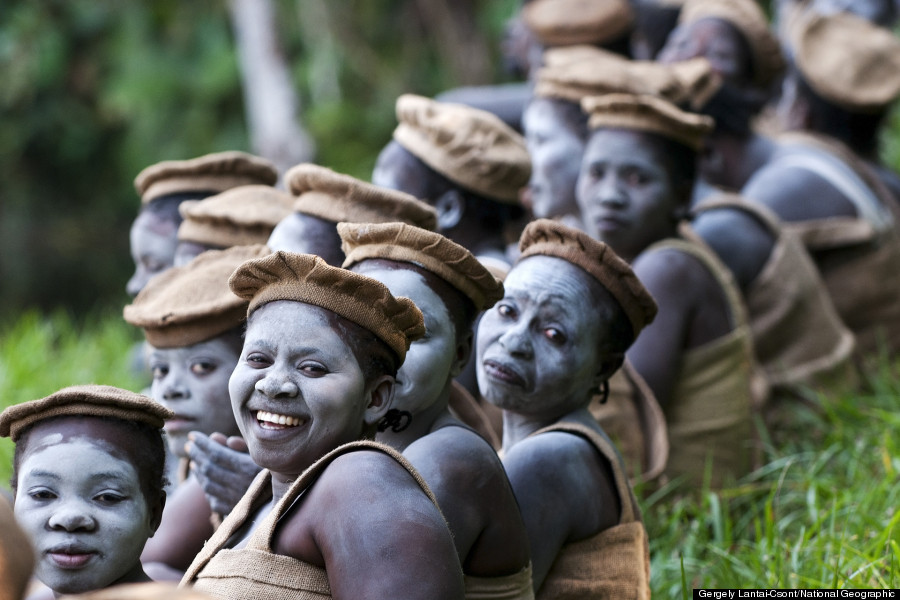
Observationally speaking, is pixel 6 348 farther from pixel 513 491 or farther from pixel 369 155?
pixel 513 491

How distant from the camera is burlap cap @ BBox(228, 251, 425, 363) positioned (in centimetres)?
243

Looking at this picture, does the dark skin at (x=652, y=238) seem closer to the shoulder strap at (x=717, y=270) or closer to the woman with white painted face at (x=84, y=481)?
the shoulder strap at (x=717, y=270)

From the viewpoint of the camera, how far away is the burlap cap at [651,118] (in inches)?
175

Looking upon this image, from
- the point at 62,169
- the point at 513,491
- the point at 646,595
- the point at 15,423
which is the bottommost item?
the point at 62,169

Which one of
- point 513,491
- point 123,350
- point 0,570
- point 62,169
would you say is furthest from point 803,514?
point 62,169

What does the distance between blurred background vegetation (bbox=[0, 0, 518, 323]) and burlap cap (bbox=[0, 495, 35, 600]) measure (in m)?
8.89

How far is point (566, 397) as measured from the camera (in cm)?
327

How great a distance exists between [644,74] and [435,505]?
10.7 feet

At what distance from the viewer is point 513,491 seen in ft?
9.79

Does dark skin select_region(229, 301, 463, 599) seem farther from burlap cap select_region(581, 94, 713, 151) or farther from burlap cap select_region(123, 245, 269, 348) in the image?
burlap cap select_region(581, 94, 713, 151)

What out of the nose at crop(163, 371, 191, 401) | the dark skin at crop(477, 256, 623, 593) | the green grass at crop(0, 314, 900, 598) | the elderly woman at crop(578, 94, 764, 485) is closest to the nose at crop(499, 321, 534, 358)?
the dark skin at crop(477, 256, 623, 593)

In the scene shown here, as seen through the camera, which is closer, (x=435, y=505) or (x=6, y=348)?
(x=435, y=505)

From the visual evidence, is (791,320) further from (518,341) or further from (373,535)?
(373,535)

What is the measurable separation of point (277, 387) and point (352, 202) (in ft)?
3.90
